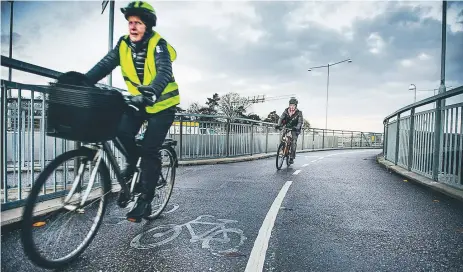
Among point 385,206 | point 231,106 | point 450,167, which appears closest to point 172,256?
point 385,206

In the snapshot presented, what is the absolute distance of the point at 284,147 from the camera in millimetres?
9258

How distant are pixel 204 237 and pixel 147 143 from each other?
107cm

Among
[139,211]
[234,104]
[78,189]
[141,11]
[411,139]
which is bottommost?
[139,211]

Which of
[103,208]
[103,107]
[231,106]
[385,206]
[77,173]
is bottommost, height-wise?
[385,206]

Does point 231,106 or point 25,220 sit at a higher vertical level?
point 231,106

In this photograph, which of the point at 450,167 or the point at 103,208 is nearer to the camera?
the point at 103,208

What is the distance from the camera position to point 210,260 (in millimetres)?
2439

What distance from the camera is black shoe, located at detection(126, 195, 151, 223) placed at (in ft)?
9.48

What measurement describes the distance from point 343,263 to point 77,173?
7.50 feet

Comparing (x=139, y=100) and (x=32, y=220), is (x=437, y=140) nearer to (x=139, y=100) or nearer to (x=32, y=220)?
(x=139, y=100)

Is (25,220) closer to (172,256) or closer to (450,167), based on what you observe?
(172,256)

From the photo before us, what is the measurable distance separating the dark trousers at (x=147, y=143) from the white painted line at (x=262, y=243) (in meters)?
1.18

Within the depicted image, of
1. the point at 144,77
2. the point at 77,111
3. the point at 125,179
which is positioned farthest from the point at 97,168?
the point at 144,77

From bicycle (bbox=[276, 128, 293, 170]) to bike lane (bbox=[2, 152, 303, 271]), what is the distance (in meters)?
4.19
